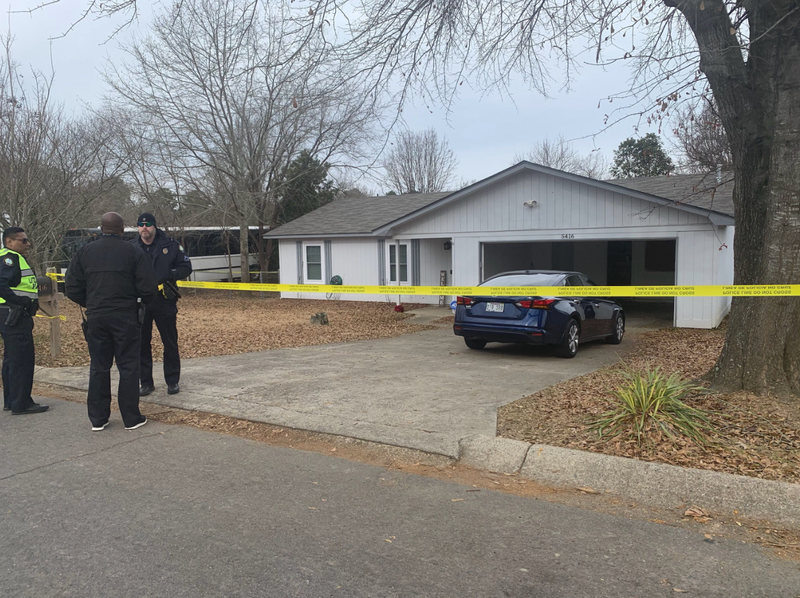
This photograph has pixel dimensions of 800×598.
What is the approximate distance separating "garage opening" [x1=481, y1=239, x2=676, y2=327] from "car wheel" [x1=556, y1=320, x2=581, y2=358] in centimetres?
1241

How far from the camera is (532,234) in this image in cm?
1672

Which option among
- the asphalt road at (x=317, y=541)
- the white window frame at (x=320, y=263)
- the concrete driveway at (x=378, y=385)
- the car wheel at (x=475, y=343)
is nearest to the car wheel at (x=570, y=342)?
the concrete driveway at (x=378, y=385)

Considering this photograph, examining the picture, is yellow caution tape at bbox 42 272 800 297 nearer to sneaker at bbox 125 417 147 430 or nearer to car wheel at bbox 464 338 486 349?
car wheel at bbox 464 338 486 349

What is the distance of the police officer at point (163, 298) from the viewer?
23.6 ft

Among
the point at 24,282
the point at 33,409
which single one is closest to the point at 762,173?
the point at 24,282

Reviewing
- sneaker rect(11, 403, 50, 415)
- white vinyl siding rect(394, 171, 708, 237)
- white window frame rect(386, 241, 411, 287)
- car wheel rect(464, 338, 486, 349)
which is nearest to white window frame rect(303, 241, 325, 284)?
white window frame rect(386, 241, 411, 287)

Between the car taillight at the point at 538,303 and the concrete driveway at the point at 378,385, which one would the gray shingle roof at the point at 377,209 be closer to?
the car taillight at the point at 538,303

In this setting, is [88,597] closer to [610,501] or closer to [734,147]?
[610,501]

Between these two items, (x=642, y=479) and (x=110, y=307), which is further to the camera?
(x=110, y=307)

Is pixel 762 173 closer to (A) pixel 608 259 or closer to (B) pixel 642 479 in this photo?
(B) pixel 642 479

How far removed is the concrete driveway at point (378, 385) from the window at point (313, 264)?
1211 centimetres

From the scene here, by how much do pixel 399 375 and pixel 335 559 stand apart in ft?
16.9

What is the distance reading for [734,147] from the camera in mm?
6434

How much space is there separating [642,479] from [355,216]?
2022 cm
